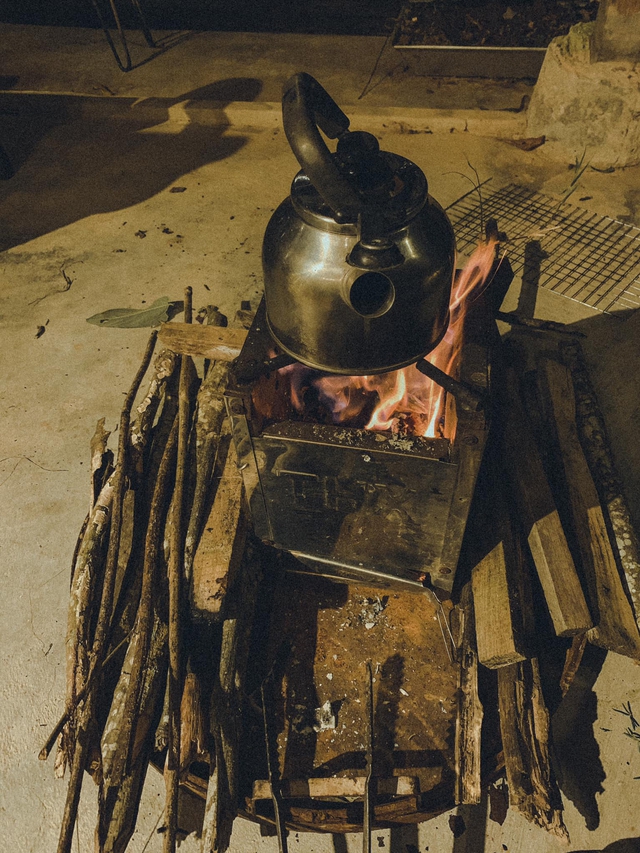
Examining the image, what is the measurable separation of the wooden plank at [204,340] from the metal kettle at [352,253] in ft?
3.09

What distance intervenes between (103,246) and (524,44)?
6.39 m

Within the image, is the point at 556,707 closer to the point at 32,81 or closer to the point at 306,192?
the point at 306,192

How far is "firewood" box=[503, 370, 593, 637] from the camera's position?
8.08ft

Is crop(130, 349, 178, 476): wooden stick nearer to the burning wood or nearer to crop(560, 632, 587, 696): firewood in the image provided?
the burning wood

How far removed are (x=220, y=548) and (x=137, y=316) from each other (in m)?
2.74

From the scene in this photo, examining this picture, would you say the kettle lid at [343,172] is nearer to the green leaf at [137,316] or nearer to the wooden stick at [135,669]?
the wooden stick at [135,669]

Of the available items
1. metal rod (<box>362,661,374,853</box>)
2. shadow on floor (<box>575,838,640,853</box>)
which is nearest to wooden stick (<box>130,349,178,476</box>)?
metal rod (<box>362,661,374,853</box>)

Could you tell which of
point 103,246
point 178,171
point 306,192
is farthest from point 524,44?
point 306,192

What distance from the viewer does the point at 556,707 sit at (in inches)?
106

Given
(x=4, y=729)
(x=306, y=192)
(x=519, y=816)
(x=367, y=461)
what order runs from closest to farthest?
(x=306, y=192)
(x=367, y=461)
(x=519, y=816)
(x=4, y=729)

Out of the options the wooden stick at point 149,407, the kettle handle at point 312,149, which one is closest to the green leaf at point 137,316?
the wooden stick at point 149,407

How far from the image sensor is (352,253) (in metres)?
1.76

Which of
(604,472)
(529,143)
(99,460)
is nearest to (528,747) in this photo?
(604,472)

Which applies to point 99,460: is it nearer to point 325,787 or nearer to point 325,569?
point 325,569
